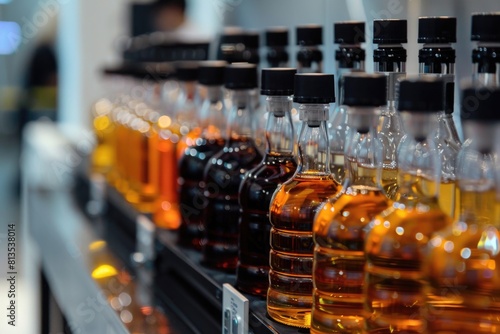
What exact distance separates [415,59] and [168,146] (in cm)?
66

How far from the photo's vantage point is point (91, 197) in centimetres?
276

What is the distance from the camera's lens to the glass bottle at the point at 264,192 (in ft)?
4.09

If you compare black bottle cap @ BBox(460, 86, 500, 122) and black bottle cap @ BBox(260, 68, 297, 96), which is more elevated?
black bottle cap @ BBox(260, 68, 297, 96)

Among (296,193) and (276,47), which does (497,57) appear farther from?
(276,47)

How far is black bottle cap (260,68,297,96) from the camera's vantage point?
1151 millimetres

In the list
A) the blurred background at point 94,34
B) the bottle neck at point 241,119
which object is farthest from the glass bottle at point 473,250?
the bottle neck at point 241,119

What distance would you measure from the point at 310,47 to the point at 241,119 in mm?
178

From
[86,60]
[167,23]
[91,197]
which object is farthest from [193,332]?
[86,60]

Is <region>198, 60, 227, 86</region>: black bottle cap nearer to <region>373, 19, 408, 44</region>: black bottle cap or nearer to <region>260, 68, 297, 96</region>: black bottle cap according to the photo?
<region>260, 68, 297, 96</region>: black bottle cap

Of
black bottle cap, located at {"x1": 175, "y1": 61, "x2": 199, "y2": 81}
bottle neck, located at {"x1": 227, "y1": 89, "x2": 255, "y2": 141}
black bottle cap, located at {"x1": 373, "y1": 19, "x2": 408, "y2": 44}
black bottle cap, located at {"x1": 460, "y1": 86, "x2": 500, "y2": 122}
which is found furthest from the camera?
black bottle cap, located at {"x1": 175, "y1": 61, "x2": 199, "y2": 81}

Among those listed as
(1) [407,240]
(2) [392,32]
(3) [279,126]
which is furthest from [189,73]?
(1) [407,240]

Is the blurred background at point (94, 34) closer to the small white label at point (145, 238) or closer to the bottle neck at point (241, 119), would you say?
the bottle neck at point (241, 119)

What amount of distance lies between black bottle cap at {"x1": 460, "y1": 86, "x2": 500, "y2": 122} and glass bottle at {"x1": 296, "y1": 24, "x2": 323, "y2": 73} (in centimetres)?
68

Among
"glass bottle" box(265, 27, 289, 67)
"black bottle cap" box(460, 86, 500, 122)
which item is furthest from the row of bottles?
"glass bottle" box(265, 27, 289, 67)
